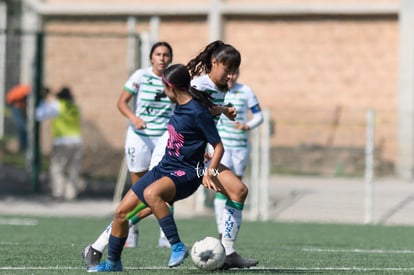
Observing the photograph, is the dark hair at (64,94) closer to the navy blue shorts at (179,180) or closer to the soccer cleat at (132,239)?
the soccer cleat at (132,239)

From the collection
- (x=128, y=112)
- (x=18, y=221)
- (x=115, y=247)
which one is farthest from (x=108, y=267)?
(x=18, y=221)

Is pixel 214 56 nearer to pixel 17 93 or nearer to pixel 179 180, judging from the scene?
pixel 179 180

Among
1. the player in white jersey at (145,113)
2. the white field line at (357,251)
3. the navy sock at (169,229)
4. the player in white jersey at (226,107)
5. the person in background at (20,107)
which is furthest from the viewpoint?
the person in background at (20,107)

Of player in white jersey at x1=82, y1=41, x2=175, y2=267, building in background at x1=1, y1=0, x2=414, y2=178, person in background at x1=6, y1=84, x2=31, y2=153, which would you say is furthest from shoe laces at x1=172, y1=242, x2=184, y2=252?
person in background at x1=6, y1=84, x2=31, y2=153

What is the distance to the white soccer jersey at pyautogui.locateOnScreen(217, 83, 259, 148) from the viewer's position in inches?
543

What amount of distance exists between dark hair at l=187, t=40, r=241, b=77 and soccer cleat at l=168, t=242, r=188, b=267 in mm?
1712

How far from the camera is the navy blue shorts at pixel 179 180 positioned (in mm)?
9742

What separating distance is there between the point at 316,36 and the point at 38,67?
7.93 m

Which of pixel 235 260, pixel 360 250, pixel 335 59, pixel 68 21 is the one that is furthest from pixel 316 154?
pixel 235 260

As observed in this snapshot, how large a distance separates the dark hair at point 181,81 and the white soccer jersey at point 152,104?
3.02 m

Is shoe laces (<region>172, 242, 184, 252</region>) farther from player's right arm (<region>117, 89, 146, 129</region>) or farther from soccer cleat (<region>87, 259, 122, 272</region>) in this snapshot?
player's right arm (<region>117, 89, 146, 129</region>)

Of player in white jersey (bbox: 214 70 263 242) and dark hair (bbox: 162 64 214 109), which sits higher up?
dark hair (bbox: 162 64 214 109)

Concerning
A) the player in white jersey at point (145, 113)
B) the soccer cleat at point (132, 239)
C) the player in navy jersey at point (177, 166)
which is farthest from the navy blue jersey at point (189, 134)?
the soccer cleat at point (132, 239)

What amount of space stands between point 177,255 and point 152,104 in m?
3.62
